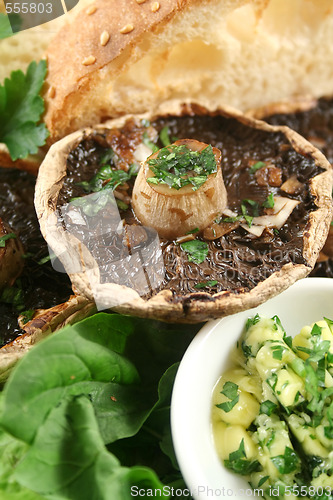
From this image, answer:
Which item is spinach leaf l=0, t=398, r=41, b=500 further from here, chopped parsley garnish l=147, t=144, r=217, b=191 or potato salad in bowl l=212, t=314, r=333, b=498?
chopped parsley garnish l=147, t=144, r=217, b=191

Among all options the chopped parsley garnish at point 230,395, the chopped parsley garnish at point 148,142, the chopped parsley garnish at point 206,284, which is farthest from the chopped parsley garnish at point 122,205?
the chopped parsley garnish at point 230,395

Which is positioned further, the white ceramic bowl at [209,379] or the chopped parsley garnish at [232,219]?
the chopped parsley garnish at [232,219]

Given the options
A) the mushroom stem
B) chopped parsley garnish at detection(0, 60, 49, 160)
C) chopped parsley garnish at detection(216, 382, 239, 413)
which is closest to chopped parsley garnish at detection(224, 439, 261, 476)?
chopped parsley garnish at detection(216, 382, 239, 413)

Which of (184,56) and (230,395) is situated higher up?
(184,56)

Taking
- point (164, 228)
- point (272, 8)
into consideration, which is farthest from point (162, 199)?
point (272, 8)

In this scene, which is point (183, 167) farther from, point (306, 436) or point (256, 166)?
point (306, 436)

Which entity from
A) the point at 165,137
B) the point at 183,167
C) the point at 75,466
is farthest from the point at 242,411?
the point at 165,137

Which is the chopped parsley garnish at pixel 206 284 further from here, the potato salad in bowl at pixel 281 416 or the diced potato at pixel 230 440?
the diced potato at pixel 230 440

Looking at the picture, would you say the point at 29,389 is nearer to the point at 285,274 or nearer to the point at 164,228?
the point at 164,228
